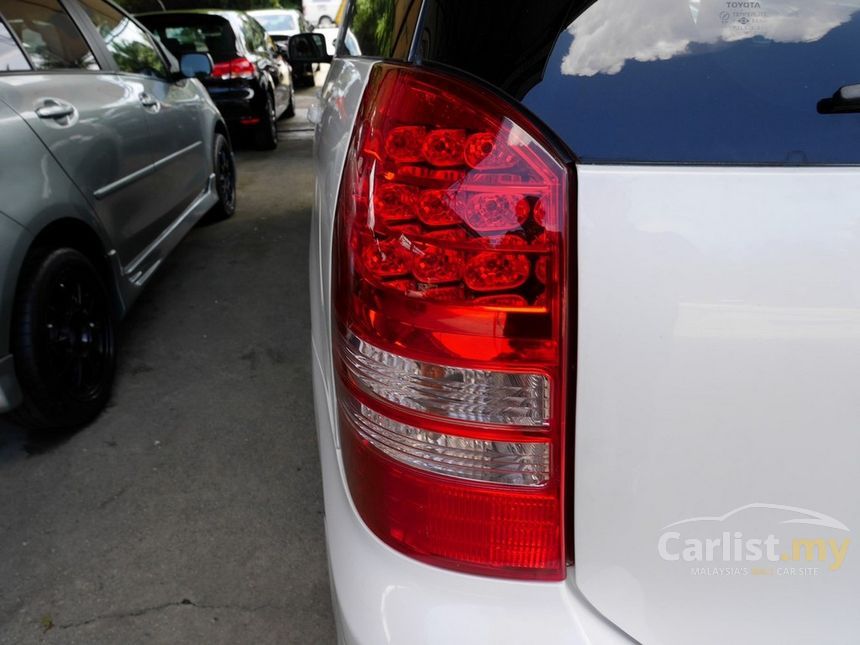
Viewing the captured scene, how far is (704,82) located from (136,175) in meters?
3.18

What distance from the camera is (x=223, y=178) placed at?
566 cm

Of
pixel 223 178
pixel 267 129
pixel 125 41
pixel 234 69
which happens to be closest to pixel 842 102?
pixel 125 41

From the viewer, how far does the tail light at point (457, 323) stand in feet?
3.05

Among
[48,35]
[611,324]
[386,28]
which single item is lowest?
[611,324]

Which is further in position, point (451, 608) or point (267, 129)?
point (267, 129)

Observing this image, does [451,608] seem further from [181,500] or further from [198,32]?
[198,32]

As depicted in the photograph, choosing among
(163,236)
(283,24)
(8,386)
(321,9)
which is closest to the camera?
(8,386)

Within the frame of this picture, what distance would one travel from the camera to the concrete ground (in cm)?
204

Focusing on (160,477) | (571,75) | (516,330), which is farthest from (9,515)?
(571,75)

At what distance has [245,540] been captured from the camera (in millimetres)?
2316

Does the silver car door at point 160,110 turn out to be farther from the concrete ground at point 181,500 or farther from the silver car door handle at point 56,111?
the silver car door handle at point 56,111

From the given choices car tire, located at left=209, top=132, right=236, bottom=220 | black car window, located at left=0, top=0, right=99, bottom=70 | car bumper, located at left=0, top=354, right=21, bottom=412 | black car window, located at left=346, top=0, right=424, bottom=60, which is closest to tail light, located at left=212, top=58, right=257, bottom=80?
car tire, located at left=209, top=132, right=236, bottom=220

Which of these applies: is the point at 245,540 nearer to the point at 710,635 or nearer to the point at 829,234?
the point at 710,635

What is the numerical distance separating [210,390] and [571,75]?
2636 millimetres
